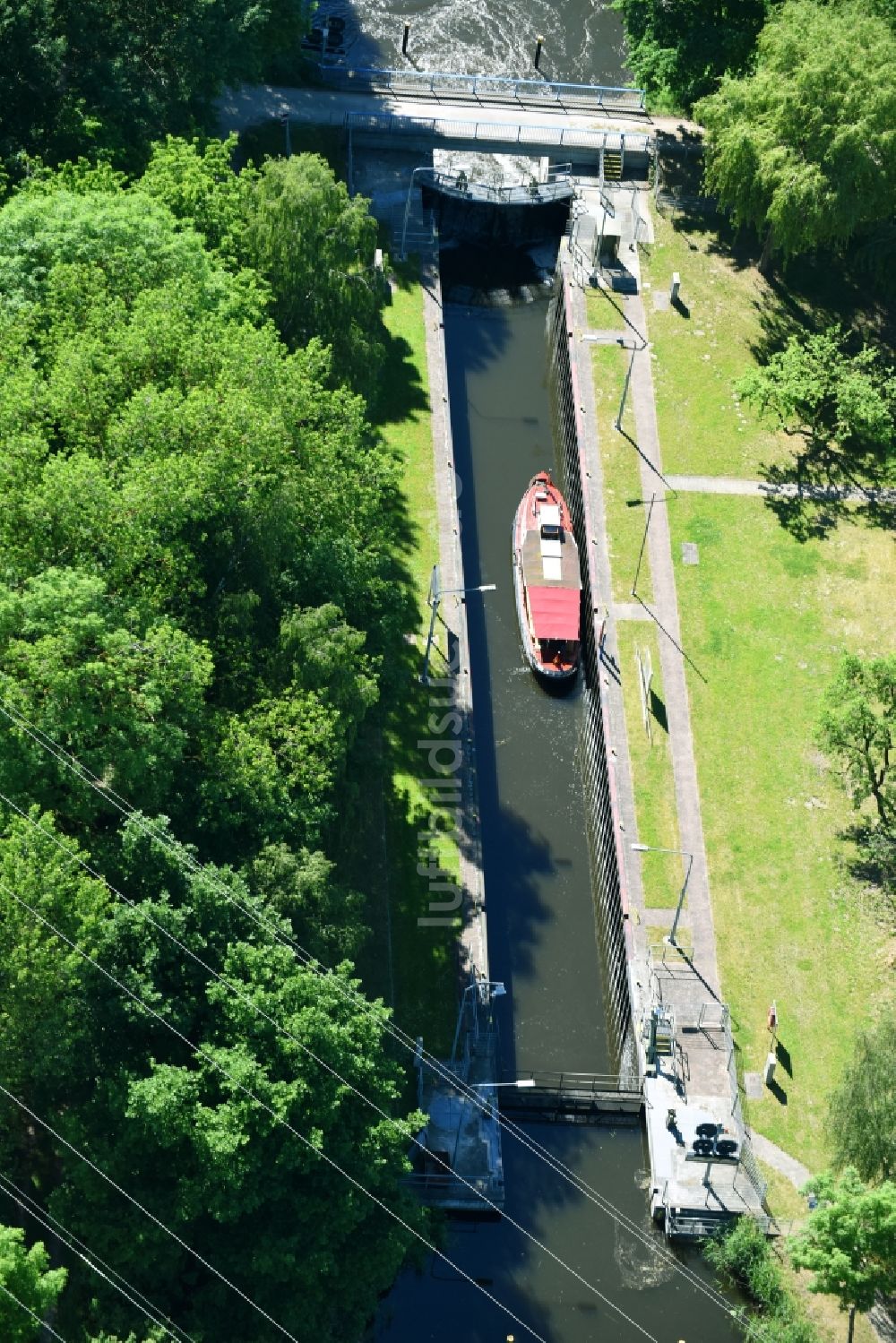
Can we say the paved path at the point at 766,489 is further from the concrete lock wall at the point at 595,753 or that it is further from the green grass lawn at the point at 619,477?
the concrete lock wall at the point at 595,753

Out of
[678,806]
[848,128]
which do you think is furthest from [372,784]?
[848,128]

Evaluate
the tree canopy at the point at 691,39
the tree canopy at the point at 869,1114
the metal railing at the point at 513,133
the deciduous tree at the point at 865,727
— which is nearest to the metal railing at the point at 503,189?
the metal railing at the point at 513,133

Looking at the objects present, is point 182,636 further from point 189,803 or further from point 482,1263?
point 482,1263

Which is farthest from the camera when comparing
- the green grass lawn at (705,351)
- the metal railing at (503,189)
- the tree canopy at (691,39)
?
the metal railing at (503,189)

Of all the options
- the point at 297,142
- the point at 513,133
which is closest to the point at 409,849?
the point at 297,142

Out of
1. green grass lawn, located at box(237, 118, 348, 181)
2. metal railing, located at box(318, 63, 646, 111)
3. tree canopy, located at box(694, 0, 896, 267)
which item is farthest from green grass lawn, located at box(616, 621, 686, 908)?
metal railing, located at box(318, 63, 646, 111)

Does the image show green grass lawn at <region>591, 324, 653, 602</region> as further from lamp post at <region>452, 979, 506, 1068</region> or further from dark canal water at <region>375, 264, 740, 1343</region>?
lamp post at <region>452, 979, 506, 1068</region>

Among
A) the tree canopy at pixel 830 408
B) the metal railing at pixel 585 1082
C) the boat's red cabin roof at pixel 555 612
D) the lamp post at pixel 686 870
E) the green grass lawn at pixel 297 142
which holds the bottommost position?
the metal railing at pixel 585 1082
